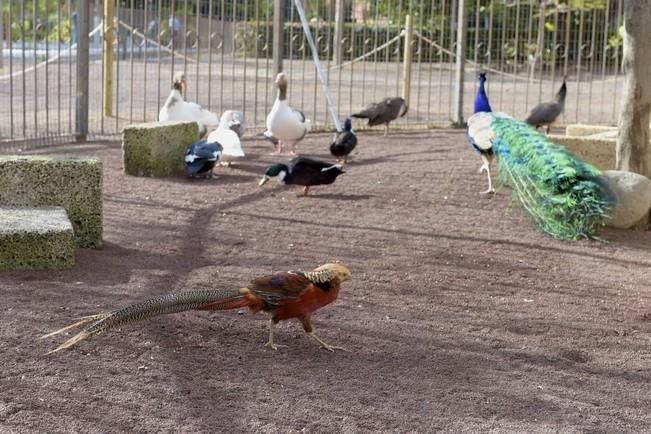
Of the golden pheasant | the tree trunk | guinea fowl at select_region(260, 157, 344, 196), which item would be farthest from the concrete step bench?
the tree trunk

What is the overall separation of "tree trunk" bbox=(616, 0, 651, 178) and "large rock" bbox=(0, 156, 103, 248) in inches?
170

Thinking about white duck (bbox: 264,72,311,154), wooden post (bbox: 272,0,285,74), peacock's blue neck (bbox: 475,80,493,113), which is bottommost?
white duck (bbox: 264,72,311,154)

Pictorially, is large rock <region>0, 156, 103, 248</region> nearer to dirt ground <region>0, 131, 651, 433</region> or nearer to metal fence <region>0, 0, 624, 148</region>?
dirt ground <region>0, 131, 651, 433</region>

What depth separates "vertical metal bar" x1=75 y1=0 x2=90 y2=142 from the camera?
12.5m

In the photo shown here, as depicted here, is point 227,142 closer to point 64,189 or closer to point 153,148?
point 153,148

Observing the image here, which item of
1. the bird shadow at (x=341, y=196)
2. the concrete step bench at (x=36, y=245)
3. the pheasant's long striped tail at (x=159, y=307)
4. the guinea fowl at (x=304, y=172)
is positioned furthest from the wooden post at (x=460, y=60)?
the pheasant's long striped tail at (x=159, y=307)

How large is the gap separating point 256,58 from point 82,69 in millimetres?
2665

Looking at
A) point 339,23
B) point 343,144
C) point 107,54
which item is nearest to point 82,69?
point 107,54

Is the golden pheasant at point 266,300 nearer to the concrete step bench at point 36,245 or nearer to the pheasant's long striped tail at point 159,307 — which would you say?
the pheasant's long striped tail at point 159,307

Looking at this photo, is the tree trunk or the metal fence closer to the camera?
the tree trunk

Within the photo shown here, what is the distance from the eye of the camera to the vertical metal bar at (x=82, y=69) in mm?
12516

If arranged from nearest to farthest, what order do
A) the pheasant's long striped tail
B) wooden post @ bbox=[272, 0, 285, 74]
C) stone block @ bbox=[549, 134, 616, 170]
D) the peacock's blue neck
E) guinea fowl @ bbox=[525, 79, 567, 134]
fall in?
the pheasant's long striped tail, stone block @ bbox=[549, 134, 616, 170], the peacock's blue neck, guinea fowl @ bbox=[525, 79, 567, 134], wooden post @ bbox=[272, 0, 285, 74]

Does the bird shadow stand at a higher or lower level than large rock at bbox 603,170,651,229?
lower

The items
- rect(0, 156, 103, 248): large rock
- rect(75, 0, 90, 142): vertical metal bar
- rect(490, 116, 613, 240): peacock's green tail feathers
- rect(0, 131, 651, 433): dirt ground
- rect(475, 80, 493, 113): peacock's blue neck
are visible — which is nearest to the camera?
rect(0, 131, 651, 433): dirt ground
